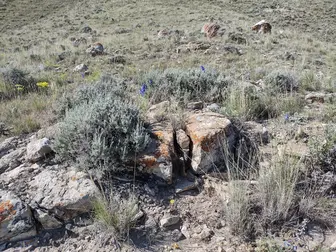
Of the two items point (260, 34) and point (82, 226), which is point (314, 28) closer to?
point (260, 34)

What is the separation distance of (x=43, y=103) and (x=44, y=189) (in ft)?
8.38

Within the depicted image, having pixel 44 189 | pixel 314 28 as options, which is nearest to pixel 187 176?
pixel 44 189

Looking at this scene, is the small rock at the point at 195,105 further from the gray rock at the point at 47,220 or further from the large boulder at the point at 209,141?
the gray rock at the point at 47,220

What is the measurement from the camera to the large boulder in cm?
250

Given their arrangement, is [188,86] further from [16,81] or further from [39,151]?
[16,81]

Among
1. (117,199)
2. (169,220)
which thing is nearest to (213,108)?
(169,220)

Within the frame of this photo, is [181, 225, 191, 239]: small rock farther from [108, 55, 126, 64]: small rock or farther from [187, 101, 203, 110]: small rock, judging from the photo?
[108, 55, 126, 64]: small rock

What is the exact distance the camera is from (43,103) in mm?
4371

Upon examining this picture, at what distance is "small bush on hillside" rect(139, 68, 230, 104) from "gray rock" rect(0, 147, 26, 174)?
6.37 feet

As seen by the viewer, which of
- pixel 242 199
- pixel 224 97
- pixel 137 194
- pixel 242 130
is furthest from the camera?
pixel 224 97

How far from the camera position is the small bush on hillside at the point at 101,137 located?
2.30m

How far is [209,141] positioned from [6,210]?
6.29ft

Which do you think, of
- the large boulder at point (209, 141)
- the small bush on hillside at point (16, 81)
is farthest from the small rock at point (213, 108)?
the small bush on hillside at point (16, 81)

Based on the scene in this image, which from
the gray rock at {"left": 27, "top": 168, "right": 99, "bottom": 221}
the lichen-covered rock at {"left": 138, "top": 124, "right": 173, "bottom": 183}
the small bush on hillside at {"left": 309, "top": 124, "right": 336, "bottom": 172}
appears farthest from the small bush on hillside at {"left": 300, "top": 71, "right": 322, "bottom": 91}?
the gray rock at {"left": 27, "top": 168, "right": 99, "bottom": 221}
